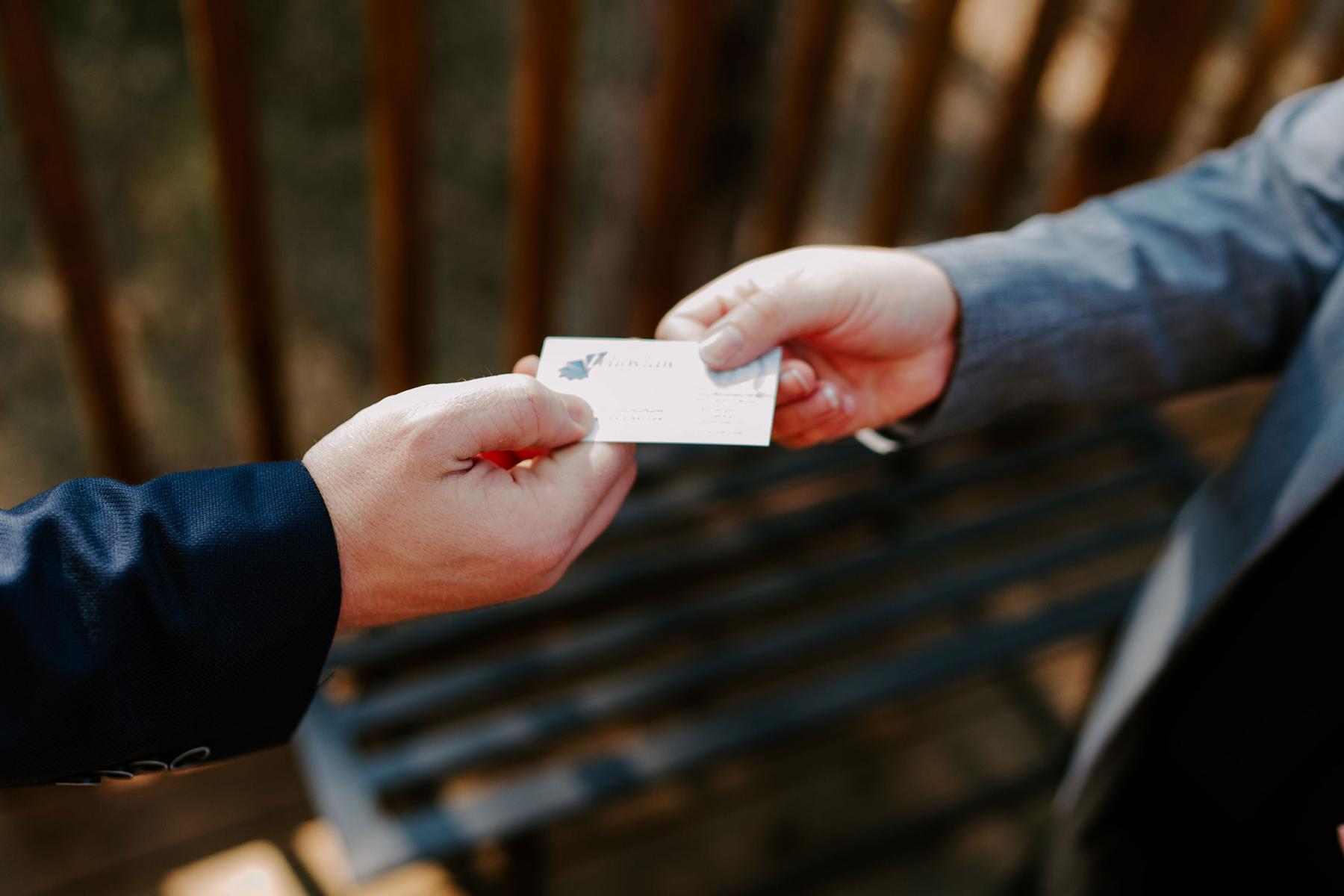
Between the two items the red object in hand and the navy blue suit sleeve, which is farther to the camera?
the red object in hand

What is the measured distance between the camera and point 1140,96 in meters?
1.93

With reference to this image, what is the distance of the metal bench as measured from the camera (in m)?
1.44

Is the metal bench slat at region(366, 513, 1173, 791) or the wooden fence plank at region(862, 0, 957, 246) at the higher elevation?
the wooden fence plank at region(862, 0, 957, 246)

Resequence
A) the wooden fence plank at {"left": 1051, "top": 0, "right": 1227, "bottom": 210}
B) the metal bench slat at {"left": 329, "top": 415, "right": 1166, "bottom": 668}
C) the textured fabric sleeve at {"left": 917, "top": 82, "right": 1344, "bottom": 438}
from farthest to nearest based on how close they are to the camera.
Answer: the wooden fence plank at {"left": 1051, "top": 0, "right": 1227, "bottom": 210} < the metal bench slat at {"left": 329, "top": 415, "right": 1166, "bottom": 668} < the textured fabric sleeve at {"left": 917, "top": 82, "right": 1344, "bottom": 438}

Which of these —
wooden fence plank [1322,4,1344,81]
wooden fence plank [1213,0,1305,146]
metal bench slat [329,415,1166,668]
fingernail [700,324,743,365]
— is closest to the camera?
fingernail [700,324,743,365]

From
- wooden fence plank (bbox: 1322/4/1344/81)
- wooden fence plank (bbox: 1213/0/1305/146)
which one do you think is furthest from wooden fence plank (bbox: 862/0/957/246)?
wooden fence plank (bbox: 1322/4/1344/81)

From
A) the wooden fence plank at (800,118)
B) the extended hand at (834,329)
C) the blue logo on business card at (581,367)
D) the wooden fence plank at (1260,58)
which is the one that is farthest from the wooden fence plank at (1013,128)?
the blue logo on business card at (581,367)

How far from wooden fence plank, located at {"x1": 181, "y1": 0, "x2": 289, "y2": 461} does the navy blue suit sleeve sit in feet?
2.09

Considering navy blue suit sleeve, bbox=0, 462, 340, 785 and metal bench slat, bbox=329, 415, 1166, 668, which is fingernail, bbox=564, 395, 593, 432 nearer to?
navy blue suit sleeve, bbox=0, 462, 340, 785

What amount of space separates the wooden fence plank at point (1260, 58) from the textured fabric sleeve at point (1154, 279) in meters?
1.03

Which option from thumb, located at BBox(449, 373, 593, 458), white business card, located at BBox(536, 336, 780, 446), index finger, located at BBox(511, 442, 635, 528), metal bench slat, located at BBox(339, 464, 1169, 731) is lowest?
metal bench slat, located at BBox(339, 464, 1169, 731)

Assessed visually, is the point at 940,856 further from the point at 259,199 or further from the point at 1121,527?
the point at 259,199

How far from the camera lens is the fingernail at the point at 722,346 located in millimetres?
993

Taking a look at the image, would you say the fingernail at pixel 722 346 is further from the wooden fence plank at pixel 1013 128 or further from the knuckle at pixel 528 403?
the wooden fence plank at pixel 1013 128
